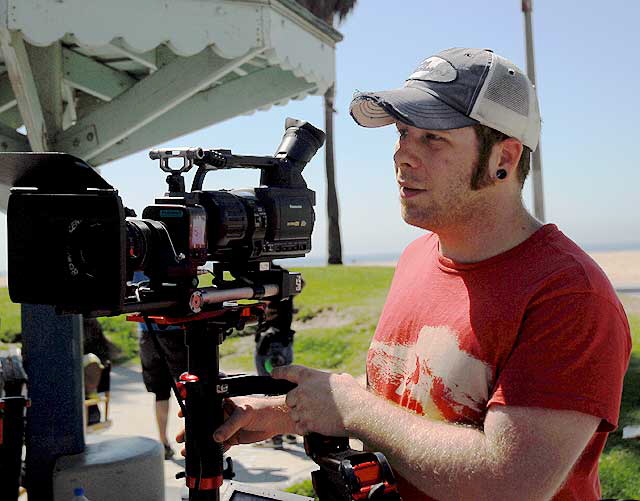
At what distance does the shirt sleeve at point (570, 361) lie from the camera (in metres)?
1.57

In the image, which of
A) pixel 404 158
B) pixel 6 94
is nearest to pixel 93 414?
pixel 6 94

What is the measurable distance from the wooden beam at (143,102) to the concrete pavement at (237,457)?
1.73 metres

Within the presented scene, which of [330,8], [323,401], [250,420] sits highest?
[330,8]

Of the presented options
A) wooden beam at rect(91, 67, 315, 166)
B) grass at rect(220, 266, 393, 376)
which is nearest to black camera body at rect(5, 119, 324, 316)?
wooden beam at rect(91, 67, 315, 166)

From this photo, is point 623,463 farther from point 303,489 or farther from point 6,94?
point 6,94

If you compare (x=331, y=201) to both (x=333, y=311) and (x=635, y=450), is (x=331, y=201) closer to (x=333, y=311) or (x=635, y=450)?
(x=333, y=311)

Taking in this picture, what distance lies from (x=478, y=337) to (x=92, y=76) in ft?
13.1

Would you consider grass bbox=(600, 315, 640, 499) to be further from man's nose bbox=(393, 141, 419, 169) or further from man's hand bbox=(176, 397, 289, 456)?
man's nose bbox=(393, 141, 419, 169)

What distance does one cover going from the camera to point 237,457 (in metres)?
5.72

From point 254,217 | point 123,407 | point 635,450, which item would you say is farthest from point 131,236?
point 123,407

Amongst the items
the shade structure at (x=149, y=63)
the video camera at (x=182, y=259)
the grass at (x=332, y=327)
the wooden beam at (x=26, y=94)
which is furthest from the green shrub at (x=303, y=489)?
the grass at (x=332, y=327)

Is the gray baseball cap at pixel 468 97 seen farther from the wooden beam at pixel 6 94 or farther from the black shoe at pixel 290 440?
the black shoe at pixel 290 440

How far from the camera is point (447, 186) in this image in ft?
6.11

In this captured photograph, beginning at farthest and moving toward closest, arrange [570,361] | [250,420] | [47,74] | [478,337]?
[47,74] → [250,420] → [478,337] → [570,361]
